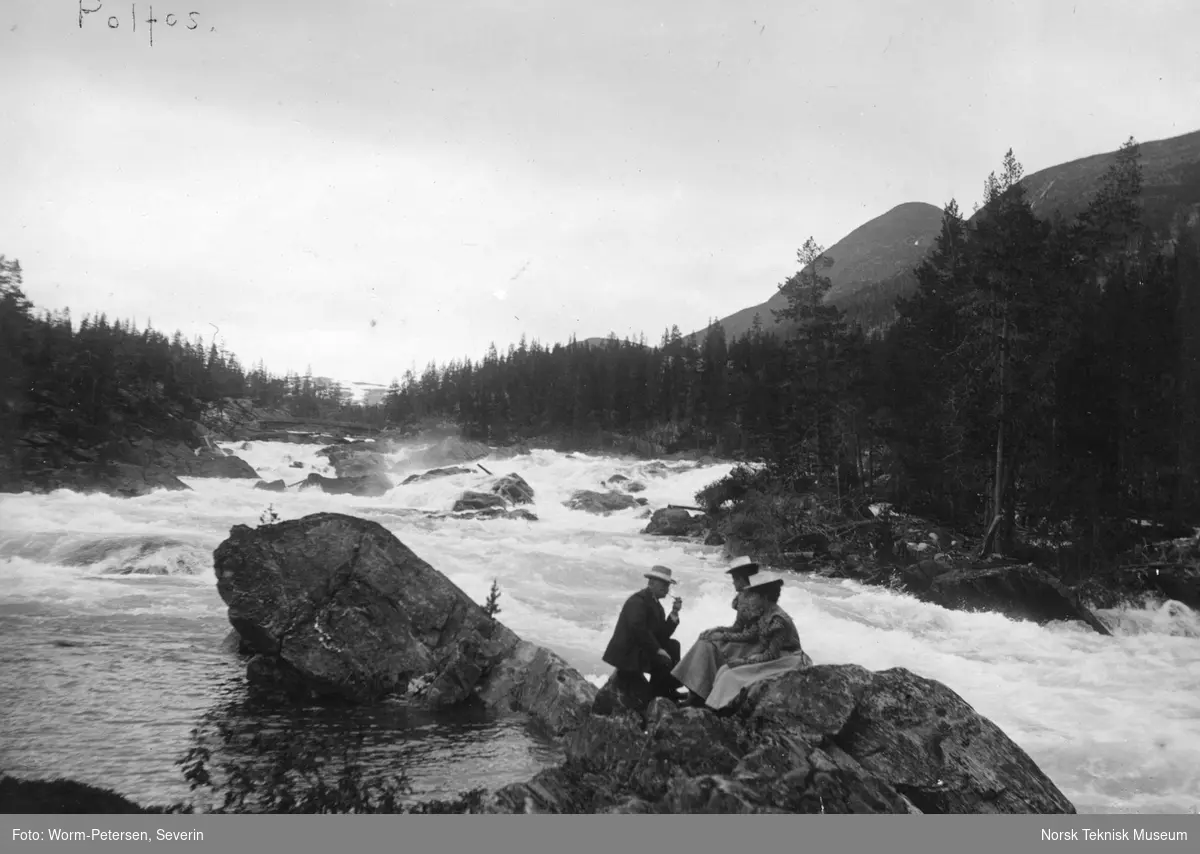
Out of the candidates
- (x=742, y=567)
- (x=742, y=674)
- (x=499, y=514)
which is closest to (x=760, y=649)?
(x=742, y=674)

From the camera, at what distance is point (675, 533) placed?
91.5 feet

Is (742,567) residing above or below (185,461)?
below

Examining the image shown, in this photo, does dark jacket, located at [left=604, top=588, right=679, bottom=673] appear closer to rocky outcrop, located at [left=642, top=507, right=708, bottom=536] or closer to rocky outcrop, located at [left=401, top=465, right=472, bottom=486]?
rocky outcrop, located at [left=642, top=507, right=708, bottom=536]

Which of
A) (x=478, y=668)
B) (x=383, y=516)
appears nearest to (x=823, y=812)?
(x=478, y=668)

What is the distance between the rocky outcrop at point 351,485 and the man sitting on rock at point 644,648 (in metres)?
33.7

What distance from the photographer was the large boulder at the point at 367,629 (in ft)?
24.5

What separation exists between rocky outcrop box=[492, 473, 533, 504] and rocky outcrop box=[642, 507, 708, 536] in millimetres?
7864

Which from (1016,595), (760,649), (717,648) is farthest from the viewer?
(1016,595)

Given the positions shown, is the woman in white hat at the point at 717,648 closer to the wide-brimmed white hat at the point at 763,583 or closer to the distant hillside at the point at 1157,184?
the wide-brimmed white hat at the point at 763,583

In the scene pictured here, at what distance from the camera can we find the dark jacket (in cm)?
617

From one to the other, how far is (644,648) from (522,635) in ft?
16.7

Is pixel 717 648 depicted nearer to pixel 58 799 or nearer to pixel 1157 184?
pixel 58 799

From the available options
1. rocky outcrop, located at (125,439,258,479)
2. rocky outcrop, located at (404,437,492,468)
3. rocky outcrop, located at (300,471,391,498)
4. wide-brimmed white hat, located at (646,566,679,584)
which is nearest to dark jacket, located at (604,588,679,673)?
wide-brimmed white hat, located at (646,566,679,584)

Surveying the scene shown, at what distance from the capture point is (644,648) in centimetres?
620
